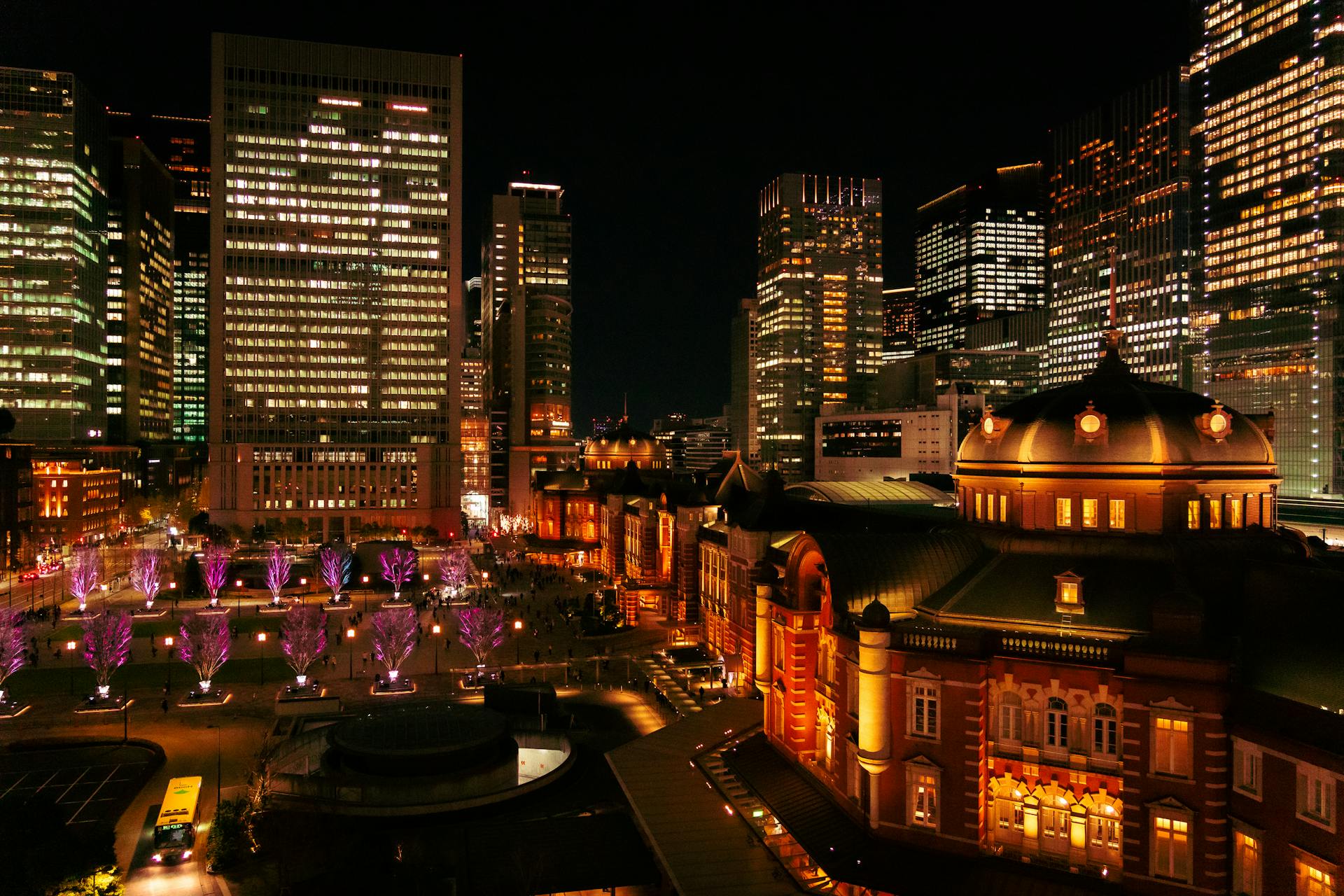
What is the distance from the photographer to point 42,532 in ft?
461

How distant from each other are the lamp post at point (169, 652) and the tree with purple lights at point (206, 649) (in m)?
0.79

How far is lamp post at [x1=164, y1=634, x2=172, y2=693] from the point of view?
220 ft

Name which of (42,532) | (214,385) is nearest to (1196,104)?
(214,385)

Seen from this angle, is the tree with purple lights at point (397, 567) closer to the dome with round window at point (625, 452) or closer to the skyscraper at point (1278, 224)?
the dome with round window at point (625, 452)

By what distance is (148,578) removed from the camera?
96.2m

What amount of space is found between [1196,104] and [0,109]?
691 feet

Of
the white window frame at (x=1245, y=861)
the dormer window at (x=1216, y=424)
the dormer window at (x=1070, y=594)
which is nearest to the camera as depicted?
the white window frame at (x=1245, y=861)

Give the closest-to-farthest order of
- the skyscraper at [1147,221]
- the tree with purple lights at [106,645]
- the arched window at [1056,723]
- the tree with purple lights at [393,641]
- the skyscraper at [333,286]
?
the arched window at [1056,723], the tree with purple lights at [106,645], the tree with purple lights at [393,641], the skyscraper at [333,286], the skyscraper at [1147,221]

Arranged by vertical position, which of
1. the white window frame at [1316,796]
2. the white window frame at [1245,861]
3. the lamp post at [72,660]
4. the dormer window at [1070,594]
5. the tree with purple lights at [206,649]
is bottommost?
the lamp post at [72,660]

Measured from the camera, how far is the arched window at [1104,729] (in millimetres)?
33156

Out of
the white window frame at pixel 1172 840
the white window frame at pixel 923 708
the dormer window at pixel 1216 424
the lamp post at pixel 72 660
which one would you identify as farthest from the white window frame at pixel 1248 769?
the lamp post at pixel 72 660

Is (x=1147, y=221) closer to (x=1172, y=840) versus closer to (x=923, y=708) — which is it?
(x=923, y=708)

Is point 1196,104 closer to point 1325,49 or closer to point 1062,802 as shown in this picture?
point 1325,49

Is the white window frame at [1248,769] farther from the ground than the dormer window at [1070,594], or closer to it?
closer to it
